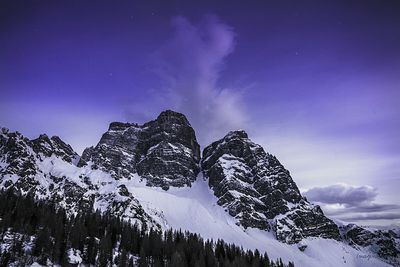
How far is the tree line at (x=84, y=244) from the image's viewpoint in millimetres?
102938

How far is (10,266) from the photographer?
Answer: 288ft

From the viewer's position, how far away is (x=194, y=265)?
124 m

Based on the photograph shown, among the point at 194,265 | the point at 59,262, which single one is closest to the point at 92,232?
the point at 59,262

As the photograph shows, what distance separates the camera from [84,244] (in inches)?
4921

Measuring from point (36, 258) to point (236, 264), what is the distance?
70.3m

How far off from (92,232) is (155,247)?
26.6 meters

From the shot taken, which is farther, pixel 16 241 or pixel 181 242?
pixel 181 242

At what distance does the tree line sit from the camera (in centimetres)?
10294

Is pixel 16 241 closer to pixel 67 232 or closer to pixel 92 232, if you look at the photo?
pixel 67 232

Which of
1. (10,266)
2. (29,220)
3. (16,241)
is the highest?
(29,220)

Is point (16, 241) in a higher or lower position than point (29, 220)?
lower

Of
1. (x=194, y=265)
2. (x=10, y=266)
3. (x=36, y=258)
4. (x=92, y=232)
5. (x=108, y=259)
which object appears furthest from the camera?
(x=92, y=232)

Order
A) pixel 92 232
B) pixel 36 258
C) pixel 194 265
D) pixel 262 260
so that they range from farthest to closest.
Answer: pixel 262 260, pixel 92 232, pixel 194 265, pixel 36 258

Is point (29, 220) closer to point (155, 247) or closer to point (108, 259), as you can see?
point (108, 259)
